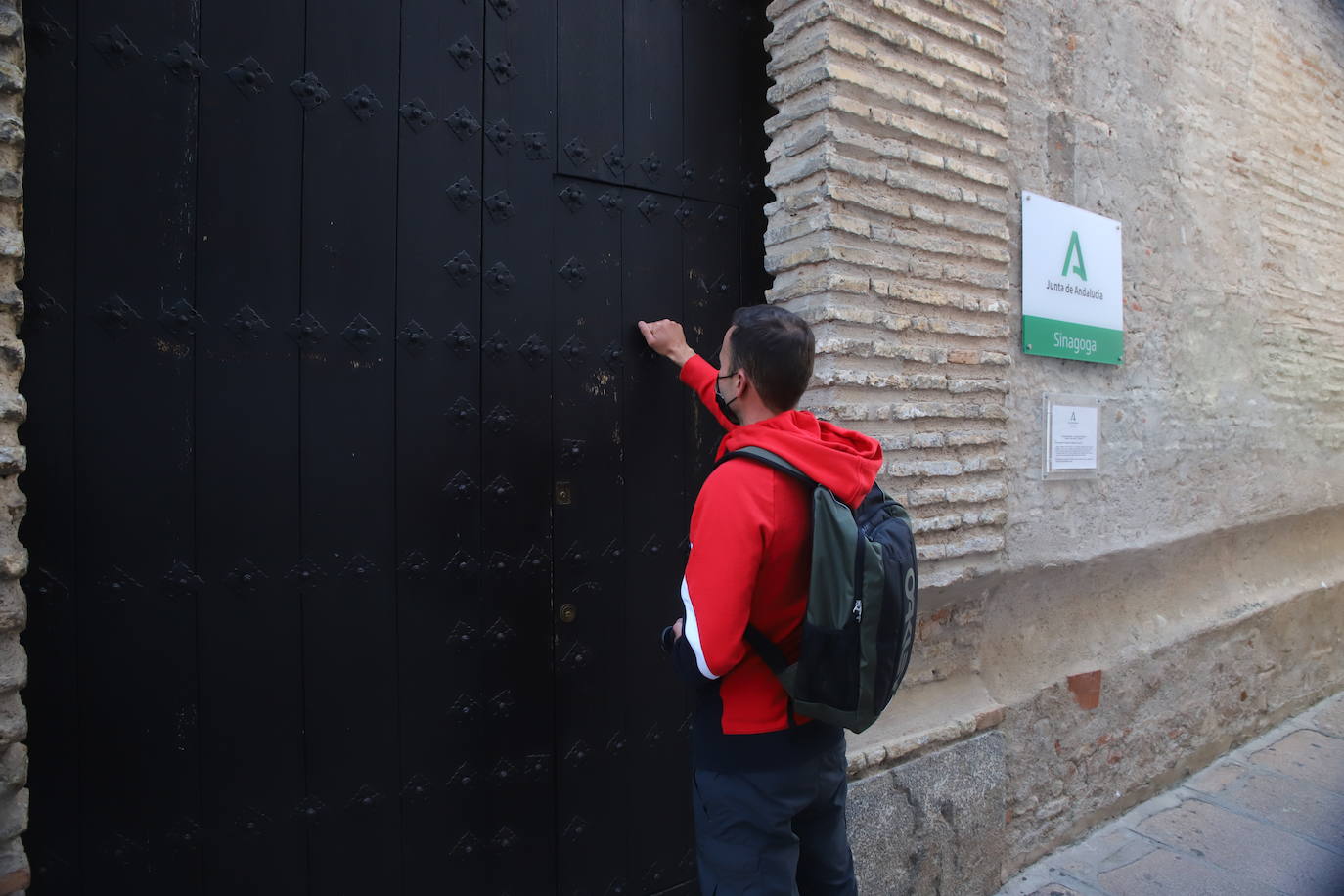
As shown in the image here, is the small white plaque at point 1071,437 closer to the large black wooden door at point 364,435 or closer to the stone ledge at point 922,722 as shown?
the stone ledge at point 922,722

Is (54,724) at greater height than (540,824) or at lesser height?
greater

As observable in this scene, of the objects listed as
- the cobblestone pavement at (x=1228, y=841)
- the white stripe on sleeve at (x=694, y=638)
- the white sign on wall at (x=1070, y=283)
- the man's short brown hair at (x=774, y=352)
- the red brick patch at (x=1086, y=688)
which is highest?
the white sign on wall at (x=1070, y=283)

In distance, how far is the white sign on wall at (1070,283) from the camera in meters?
3.36

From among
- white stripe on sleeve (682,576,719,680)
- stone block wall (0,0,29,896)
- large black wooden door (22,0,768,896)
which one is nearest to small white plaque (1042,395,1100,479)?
large black wooden door (22,0,768,896)

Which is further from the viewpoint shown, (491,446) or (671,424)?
(671,424)

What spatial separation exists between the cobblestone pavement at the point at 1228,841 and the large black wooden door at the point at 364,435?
1.74 meters

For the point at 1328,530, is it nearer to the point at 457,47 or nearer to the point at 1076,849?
the point at 1076,849

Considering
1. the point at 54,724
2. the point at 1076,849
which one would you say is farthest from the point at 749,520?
the point at 1076,849

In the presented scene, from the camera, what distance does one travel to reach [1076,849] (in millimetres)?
3518

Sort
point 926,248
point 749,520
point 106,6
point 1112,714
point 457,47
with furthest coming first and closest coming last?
point 1112,714
point 926,248
point 457,47
point 106,6
point 749,520

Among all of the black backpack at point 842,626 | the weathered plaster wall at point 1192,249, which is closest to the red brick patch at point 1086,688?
the weathered plaster wall at point 1192,249

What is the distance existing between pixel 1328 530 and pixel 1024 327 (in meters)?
3.67

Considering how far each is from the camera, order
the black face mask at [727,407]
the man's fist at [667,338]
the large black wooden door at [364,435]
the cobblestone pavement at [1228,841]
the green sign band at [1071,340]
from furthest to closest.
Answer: the green sign band at [1071,340] < the cobblestone pavement at [1228,841] < the man's fist at [667,338] < the black face mask at [727,407] < the large black wooden door at [364,435]

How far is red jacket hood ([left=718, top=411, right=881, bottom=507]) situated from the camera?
1.79m
